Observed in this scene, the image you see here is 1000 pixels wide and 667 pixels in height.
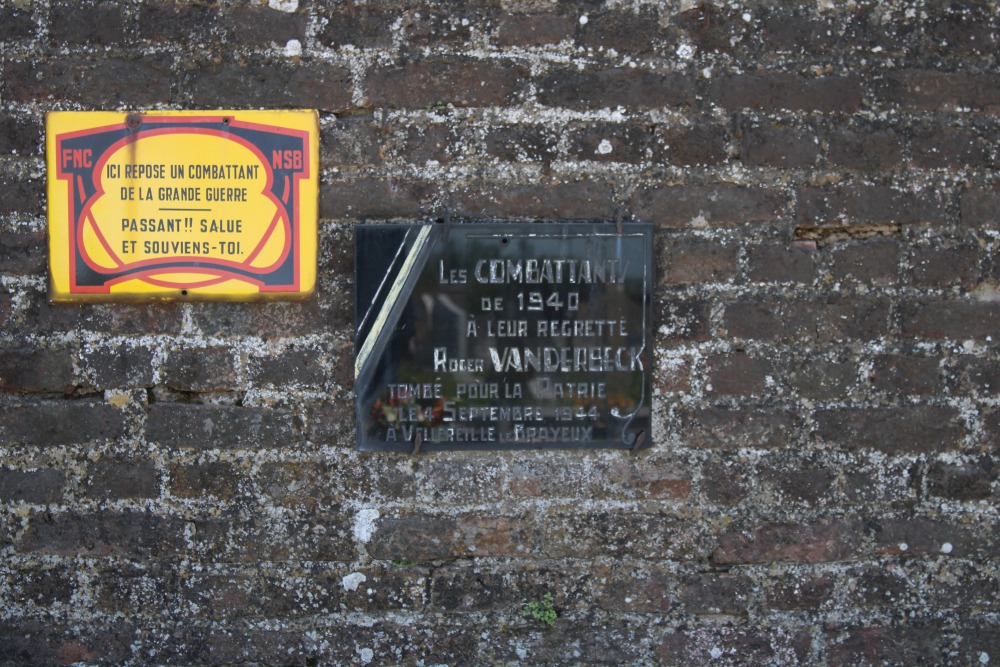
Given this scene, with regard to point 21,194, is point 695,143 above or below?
above

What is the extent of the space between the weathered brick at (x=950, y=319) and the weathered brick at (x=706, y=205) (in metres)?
0.42

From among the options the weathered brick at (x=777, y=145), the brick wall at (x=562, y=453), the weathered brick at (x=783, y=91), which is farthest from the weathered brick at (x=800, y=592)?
the weathered brick at (x=783, y=91)

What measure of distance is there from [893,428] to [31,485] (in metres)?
2.16

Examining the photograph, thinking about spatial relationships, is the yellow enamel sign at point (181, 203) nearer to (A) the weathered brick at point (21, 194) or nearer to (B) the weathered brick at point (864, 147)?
(A) the weathered brick at point (21, 194)

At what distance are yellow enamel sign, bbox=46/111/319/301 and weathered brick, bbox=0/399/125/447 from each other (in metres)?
0.27

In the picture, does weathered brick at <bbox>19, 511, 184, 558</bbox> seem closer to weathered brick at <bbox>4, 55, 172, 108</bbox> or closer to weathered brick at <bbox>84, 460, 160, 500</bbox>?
weathered brick at <bbox>84, 460, 160, 500</bbox>

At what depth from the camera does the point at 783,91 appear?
189 centimetres

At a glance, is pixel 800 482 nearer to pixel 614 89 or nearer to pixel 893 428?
pixel 893 428

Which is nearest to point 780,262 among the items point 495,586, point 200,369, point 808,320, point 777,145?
point 808,320

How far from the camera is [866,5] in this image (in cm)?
189

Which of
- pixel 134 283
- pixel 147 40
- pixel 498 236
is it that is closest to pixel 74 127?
pixel 147 40

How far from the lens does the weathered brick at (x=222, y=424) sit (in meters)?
1.91

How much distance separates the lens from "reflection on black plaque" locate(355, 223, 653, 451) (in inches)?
73.4

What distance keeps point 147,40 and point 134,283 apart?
594mm
